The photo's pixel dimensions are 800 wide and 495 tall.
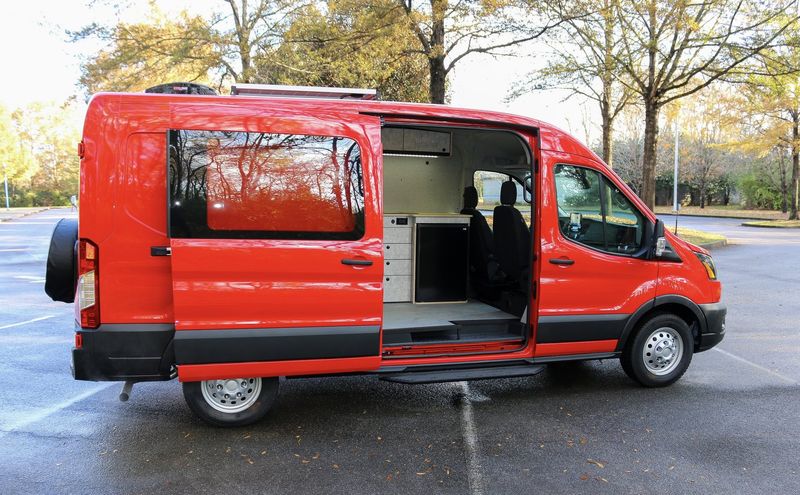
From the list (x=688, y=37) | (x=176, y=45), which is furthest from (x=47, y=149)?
→ (x=688, y=37)

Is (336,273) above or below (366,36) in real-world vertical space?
below

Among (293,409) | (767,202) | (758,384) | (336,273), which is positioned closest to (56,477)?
(293,409)

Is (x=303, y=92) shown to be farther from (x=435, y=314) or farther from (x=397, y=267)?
(x=397, y=267)

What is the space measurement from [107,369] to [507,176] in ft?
14.4

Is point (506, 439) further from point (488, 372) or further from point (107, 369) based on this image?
point (107, 369)

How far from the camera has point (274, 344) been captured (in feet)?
13.2

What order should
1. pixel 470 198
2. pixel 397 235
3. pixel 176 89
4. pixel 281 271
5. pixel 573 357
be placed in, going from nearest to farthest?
pixel 281 271 < pixel 176 89 < pixel 573 357 < pixel 397 235 < pixel 470 198

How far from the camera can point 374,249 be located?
416cm

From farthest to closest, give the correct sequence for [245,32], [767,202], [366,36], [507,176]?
[767,202]
[245,32]
[366,36]
[507,176]

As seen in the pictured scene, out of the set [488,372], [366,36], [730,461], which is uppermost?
[366,36]

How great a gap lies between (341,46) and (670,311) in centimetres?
1164

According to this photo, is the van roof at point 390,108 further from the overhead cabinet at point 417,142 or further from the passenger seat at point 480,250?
the overhead cabinet at point 417,142

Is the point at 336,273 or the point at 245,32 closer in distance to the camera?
the point at 336,273

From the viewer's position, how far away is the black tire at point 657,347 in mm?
5117
